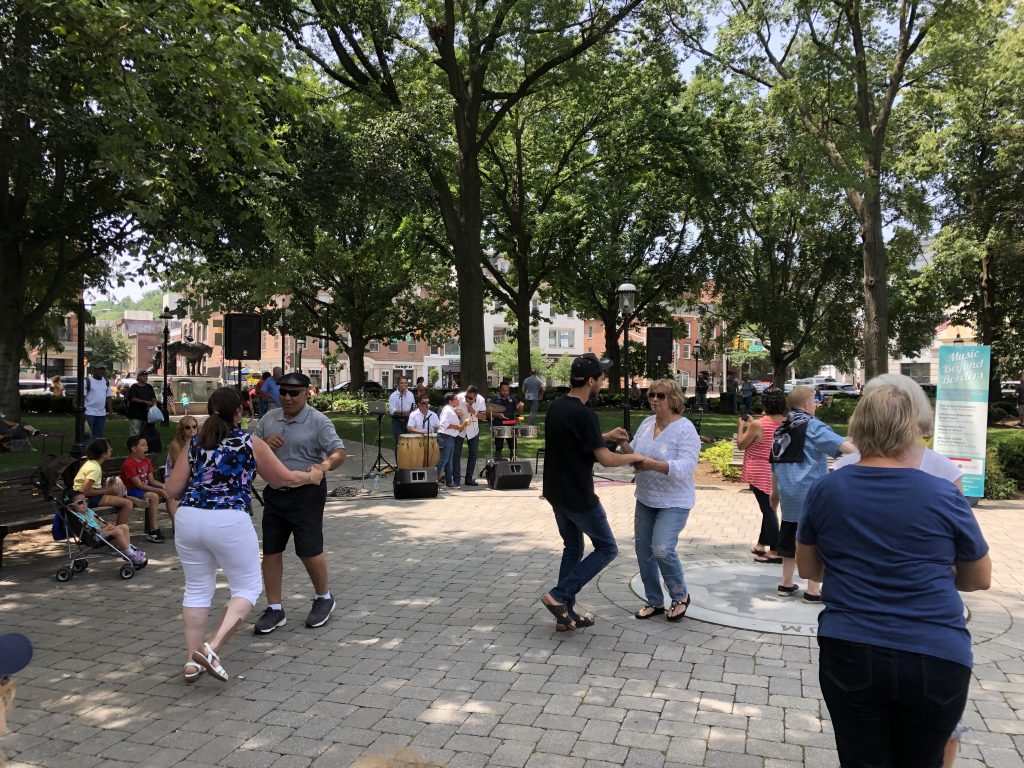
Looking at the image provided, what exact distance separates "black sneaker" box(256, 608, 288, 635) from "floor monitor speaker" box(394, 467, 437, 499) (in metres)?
6.04

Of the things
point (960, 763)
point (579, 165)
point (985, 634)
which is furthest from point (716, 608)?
point (579, 165)

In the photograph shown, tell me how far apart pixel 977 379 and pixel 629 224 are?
24318mm

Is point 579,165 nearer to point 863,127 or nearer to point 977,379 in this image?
point 863,127

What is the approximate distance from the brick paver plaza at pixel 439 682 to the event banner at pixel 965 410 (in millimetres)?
3630

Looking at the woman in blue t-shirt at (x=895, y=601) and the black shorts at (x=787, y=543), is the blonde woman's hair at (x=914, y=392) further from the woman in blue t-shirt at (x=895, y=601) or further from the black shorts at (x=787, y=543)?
the black shorts at (x=787, y=543)

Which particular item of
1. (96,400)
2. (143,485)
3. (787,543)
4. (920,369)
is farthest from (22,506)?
(920,369)

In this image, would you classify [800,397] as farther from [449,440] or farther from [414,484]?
[449,440]

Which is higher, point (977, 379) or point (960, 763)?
point (977, 379)

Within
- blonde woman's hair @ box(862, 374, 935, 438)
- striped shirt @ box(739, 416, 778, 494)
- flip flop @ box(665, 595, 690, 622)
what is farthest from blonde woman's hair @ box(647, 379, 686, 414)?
blonde woman's hair @ box(862, 374, 935, 438)

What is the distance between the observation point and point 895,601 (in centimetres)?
230

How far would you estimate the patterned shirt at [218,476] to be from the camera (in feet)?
14.7

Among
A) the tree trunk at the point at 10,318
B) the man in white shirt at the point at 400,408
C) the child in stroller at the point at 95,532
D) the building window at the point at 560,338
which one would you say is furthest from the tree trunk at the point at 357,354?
the building window at the point at 560,338

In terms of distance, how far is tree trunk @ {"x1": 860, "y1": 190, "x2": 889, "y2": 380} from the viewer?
18.8 m

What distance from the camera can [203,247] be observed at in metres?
15.1
